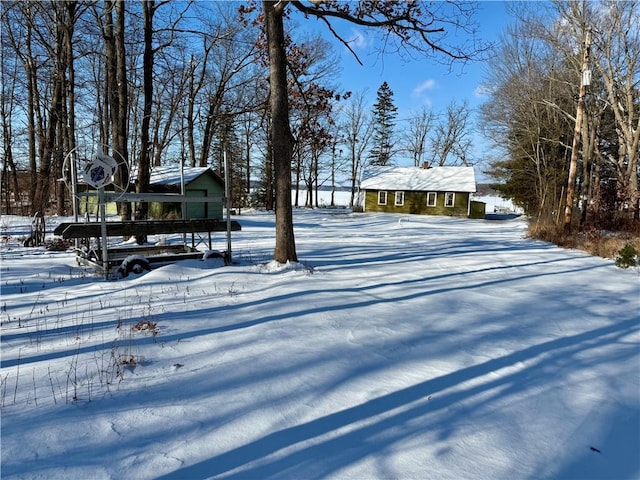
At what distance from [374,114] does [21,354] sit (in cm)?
5113

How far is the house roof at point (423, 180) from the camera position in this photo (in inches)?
1294

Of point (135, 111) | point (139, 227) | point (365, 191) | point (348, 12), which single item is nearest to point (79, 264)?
point (139, 227)

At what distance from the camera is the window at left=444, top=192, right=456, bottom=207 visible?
32.8m

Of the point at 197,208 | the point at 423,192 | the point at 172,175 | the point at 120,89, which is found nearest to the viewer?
the point at 120,89

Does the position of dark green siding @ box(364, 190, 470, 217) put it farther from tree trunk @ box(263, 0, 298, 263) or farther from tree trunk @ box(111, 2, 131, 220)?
tree trunk @ box(263, 0, 298, 263)

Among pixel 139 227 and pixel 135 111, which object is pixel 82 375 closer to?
pixel 139 227

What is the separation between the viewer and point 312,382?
2.88 metres

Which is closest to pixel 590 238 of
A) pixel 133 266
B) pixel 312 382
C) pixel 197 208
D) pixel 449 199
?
pixel 312 382

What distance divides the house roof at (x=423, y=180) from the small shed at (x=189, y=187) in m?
16.2

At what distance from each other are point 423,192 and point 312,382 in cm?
3250

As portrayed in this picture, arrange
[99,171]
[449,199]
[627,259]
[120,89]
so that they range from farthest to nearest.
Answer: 1. [449,199]
2. [120,89]
3. [627,259]
4. [99,171]

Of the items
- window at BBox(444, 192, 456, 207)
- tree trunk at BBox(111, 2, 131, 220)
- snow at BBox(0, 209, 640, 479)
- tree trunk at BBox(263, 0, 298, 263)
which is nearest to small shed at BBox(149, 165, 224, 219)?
tree trunk at BBox(111, 2, 131, 220)

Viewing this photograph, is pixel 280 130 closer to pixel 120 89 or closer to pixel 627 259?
pixel 120 89

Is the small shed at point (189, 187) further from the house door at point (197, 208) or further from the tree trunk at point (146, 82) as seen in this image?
the tree trunk at point (146, 82)
